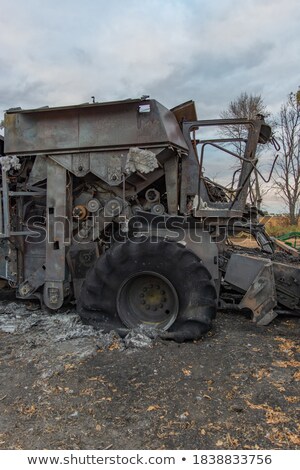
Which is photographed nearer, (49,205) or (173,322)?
(173,322)

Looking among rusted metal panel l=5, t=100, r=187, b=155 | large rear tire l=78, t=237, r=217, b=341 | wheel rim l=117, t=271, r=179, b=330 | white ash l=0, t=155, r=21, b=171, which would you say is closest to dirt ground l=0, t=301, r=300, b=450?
large rear tire l=78, t=237, r=217, b=341

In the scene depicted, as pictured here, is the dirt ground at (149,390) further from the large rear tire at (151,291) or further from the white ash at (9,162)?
the white ash at (9,162)

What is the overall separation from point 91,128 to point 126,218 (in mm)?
1267

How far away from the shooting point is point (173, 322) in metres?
4.63

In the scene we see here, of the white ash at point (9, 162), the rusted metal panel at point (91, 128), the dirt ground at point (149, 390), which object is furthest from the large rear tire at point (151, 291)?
the white ash at point (9, 162)

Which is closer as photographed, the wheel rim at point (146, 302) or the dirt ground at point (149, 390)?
the dirt ground at point (149, 390)

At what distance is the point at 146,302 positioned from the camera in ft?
16.1

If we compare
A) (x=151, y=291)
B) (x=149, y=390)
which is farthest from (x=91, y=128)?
(x=149, y=390)

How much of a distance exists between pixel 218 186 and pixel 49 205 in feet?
7.90

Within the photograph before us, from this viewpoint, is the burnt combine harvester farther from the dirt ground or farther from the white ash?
the dirt ground

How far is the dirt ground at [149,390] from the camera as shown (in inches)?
107

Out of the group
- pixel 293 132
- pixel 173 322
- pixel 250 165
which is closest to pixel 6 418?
pixel 173 322

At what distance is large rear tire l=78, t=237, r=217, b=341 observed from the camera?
4469mm

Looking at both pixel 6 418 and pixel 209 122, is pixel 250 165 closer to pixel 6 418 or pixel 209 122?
pixel 209 122
